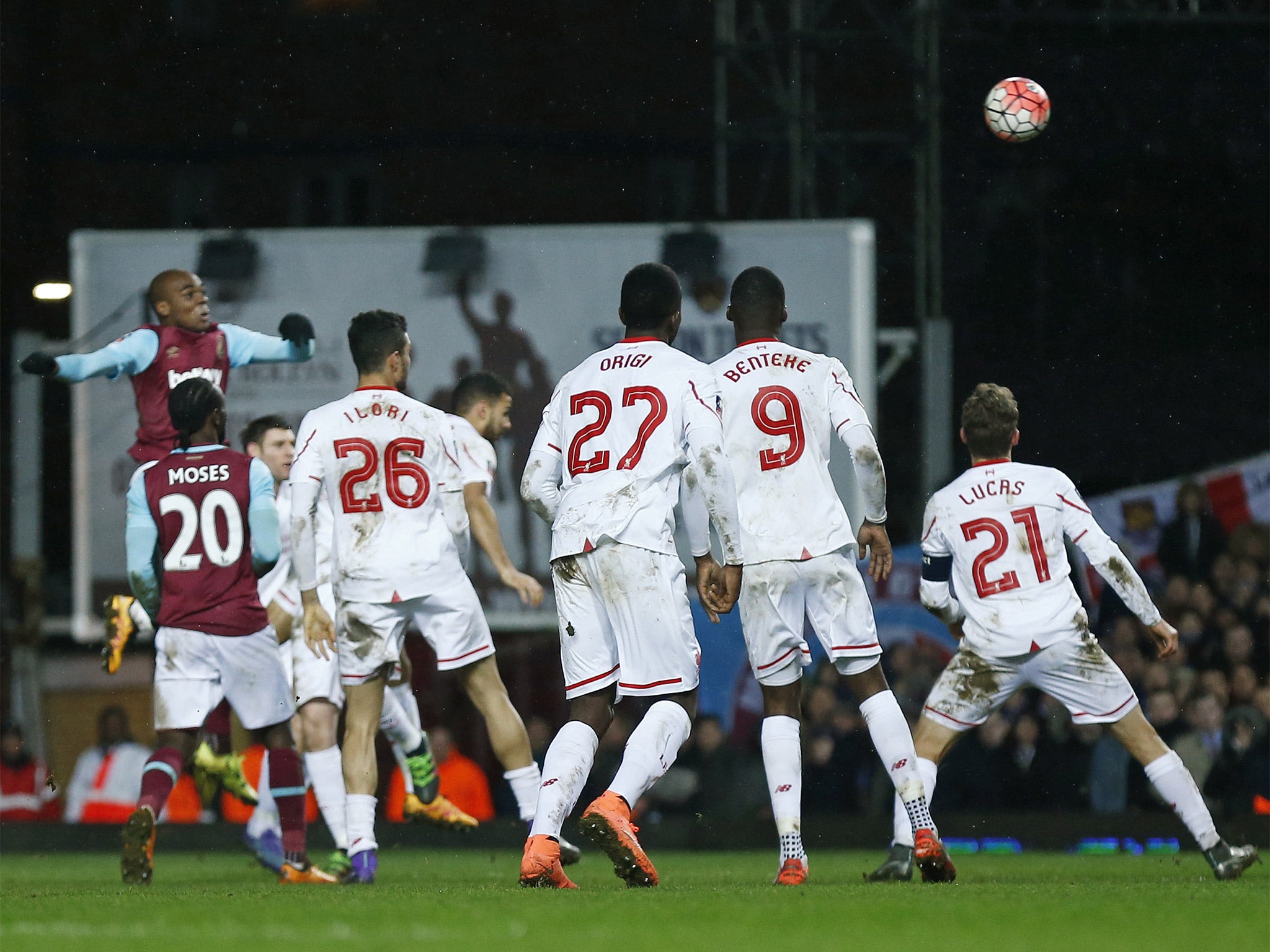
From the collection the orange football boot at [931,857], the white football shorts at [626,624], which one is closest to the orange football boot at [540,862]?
the white football shorts at [626,624]

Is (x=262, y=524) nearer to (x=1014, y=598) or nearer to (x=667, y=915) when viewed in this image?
(x=667, y=915)

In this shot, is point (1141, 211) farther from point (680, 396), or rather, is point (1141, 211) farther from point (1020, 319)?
point (680, 396)

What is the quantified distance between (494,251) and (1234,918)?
34.6 feet

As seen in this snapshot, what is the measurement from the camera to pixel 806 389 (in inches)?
298

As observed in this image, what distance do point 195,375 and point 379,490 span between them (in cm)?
153

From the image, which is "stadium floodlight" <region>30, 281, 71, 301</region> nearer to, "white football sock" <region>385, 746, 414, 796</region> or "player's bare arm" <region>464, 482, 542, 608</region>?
"white football sock" <region>385, 746, 414, 796</region>

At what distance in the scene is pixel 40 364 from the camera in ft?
28.4

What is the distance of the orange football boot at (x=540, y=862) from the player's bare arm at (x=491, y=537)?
1596 mm

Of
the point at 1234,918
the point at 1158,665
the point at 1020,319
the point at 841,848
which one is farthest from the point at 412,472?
the point at 1020,319

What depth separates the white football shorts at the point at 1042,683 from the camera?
7.77m

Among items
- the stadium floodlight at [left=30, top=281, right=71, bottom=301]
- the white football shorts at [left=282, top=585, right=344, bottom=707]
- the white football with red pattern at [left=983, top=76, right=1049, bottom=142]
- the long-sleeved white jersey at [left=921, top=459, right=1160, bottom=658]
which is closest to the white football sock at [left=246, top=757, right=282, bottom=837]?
the white football shorts at [left=282, top=585, right=344, bottom=707]

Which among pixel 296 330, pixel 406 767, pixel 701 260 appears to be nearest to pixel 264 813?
pixel 406 767

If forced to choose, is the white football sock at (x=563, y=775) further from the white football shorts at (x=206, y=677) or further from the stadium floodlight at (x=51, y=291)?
the stadium floodlight at (x=51, y=291)

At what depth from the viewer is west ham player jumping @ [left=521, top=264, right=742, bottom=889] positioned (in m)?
6.88
